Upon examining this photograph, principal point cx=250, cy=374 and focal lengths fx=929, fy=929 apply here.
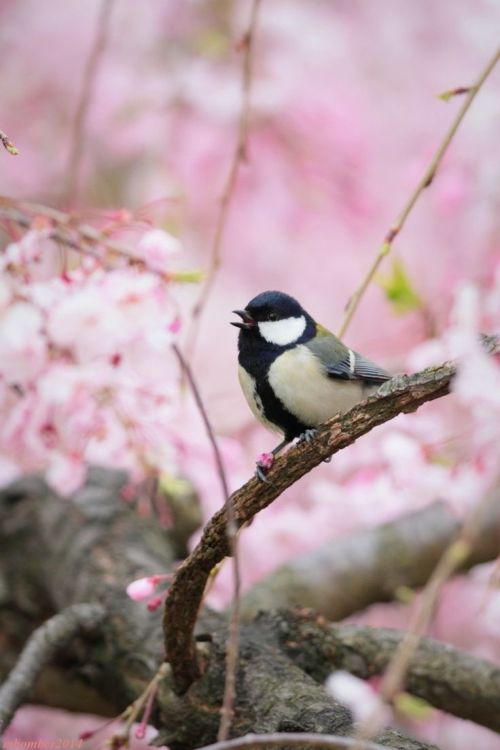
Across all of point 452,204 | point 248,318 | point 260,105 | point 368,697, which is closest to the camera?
point 368,697

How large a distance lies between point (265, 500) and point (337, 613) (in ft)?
4.60

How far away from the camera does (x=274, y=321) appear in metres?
2.19

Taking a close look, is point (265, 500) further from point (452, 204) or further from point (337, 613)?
point (452, 204)

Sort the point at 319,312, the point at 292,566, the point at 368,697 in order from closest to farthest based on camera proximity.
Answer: the point at 368,697 < the point at 292,566 < the point at 319,312

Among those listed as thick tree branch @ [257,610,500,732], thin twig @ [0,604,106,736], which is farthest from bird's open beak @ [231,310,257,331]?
thin twig @ [0,604,106,736]

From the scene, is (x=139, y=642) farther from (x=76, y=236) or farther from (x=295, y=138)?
(x=295, y=138)

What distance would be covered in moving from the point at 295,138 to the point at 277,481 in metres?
3.09

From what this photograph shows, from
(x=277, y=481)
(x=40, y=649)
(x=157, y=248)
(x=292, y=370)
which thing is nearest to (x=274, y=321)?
(x=292, y=370)

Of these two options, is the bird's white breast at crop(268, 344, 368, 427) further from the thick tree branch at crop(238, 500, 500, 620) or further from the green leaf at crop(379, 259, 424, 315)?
the thick tree branch at crop(238, 500, 500, 620)

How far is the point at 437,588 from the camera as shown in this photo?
35.5 inches

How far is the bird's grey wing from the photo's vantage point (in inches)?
83.5

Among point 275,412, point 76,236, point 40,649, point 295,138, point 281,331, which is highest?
point 295,138

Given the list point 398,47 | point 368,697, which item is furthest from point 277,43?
point 368,697

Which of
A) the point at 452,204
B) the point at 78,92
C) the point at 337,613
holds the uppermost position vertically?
the point at 78,92
